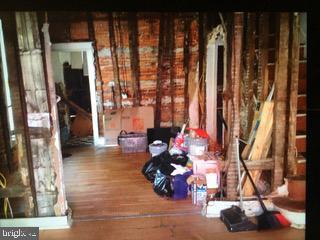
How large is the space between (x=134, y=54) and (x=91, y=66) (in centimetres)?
63

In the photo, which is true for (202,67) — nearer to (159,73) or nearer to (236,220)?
(159,73)

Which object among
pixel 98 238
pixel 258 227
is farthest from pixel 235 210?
pixel 98 238

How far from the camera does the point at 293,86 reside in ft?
7.79

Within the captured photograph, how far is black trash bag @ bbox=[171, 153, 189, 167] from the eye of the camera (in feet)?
10.0

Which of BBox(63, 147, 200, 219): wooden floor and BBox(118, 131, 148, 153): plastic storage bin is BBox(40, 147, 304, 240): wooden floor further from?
BBox(118, 131, 148, 153): plastic storage bin

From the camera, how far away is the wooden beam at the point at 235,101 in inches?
92.4

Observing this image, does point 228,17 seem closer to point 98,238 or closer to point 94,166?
point 98,238

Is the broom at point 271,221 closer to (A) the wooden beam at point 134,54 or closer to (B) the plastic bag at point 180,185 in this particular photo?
(B) the plastic bag at point 180,185

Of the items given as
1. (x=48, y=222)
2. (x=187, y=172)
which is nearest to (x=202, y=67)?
(x=187, y=172)

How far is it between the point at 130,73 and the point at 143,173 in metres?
1.80

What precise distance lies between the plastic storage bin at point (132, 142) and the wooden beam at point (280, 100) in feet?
7.36

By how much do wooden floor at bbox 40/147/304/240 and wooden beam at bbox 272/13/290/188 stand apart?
50cm

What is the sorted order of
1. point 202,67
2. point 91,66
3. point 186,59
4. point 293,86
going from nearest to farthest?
point 293,86 → point 202,67 → point 186,59 → point 91,66
